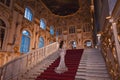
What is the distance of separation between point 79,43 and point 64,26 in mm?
3882

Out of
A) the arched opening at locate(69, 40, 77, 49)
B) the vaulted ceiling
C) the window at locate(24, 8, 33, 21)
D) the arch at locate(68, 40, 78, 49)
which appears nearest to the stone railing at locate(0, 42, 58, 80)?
the window at locate(24, 8, 33, 21)

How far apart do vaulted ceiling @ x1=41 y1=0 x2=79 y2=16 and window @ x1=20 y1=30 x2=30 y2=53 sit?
5902mm

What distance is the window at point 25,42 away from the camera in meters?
11.0

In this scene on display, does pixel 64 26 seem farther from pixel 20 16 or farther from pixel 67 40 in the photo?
pixel 20 16

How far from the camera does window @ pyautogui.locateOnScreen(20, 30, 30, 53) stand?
1101 cm

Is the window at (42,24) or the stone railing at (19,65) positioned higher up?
the window at (42,24)

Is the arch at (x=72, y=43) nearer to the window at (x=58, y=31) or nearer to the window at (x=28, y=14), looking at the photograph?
the window at (x=58, y=31)

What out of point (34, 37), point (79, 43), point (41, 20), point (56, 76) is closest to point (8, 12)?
point (34, 37)

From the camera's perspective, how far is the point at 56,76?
4449mm

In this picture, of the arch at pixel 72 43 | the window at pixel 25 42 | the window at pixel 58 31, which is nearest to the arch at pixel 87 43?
the arch at pixel 72 43

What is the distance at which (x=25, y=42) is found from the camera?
11.5 meters

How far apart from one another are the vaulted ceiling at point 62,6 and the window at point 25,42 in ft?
19.4

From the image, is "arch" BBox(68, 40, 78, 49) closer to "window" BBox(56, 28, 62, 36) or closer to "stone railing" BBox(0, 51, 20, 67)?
"window" BBox(56, 28, 62, 36)

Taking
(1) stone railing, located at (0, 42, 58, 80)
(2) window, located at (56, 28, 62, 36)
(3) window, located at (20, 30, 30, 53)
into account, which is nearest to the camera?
(1) stone railing, located at (0, 42, 58, 80)
